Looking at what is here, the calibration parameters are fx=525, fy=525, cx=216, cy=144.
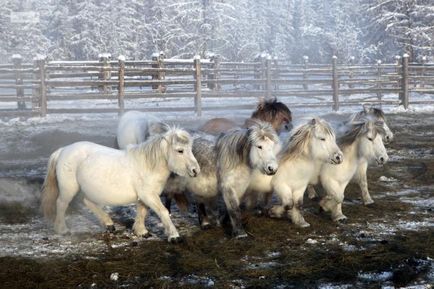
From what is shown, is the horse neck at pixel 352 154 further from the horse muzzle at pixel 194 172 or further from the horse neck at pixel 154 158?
the horse neck at pixel 154 158

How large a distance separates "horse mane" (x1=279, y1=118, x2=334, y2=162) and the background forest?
23404 mm

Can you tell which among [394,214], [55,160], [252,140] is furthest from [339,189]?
[55,160]

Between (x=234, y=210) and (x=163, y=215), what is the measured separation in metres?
0.82

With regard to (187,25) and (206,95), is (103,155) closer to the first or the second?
(206,95)

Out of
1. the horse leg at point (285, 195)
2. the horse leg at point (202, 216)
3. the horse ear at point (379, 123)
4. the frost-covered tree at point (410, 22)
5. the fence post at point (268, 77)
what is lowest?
the horse leg at point (202, 216)

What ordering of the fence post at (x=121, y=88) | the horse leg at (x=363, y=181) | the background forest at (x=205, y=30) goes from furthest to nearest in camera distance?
the background forest at (x=205, y=30) < the fence post at (x=121, y=88) < the horse leg at (x=363, y=181)

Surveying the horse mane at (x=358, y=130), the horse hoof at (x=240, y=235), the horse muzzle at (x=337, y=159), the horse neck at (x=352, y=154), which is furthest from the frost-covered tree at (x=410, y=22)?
the horse hoof at (x=240, y=235)

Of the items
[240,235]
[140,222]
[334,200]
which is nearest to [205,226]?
[240,235]

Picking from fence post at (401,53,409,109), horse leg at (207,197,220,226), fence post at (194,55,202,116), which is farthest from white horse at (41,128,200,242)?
fence post at (401,53,409,109)

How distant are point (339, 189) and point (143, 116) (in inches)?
126

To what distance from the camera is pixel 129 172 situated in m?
6.03

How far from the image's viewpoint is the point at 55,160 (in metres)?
6.42

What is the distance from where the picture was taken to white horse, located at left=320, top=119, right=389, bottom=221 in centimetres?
669

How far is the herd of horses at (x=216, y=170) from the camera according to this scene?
5.94 metres
